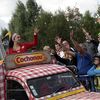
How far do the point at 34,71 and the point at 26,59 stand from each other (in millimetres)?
554

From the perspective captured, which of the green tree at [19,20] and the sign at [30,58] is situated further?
the green tree at [19,20]

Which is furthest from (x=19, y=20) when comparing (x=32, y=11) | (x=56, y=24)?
(x=56, y=24)

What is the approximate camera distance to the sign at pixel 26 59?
8.16 m

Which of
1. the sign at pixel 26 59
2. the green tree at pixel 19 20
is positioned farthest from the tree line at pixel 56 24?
the sign at pixel 26 59

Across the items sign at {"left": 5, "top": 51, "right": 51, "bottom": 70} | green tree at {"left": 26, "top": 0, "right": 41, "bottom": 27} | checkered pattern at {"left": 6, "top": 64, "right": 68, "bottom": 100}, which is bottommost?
checkered pattern at {"left": 6, "top": 64, "right": 68, "bottom": 100}

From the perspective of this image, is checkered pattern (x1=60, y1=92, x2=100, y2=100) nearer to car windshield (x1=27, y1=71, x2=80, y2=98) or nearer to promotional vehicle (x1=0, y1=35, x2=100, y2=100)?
promotional vehicle (x1=0, y1=35, x2=100, y2=100)

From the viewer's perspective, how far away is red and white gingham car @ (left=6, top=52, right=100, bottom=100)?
7633 mm

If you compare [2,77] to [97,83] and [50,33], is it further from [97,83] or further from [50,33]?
[50,33]

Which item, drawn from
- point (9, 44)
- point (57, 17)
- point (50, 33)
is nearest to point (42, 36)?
point (50, 33)

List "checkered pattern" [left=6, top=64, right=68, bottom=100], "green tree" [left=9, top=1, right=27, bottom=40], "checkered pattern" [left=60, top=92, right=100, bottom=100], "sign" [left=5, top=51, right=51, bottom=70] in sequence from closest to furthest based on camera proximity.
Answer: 1. "checkered pattern" [left=60, top=92, right=100, bottom=100]
2. "checkered pattern" [left=6, top=64, right=68, bottom=100]
3. "sign" [left=5, top=51, right=51, bottom=70]
4. "green tree" [left=9, top=1, right=27, bottom=40]

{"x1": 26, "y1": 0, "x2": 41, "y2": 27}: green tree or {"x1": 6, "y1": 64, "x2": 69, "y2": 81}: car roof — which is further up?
{"x1": 26, "y1": 0, "x2": 41, "y2": 27}: green tree

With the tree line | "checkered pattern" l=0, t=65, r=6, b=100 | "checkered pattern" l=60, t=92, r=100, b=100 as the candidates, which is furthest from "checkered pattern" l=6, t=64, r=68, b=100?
the tree line

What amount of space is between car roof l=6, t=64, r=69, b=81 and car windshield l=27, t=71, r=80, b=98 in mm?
92

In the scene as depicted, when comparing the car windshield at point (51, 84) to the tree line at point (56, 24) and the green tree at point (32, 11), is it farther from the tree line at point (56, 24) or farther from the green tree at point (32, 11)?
the green tree at point (32, 11)
